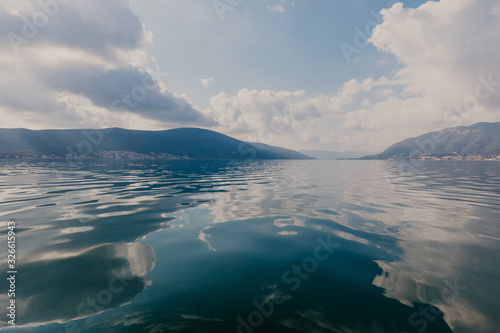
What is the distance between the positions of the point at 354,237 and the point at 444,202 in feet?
47.6

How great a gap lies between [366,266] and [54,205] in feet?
70.0

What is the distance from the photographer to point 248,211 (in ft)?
50.9

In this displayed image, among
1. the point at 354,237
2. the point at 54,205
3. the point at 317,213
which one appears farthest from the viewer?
the point at 54,205

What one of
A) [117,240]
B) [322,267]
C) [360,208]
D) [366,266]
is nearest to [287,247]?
[322,267]

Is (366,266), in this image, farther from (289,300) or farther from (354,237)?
(289,300)

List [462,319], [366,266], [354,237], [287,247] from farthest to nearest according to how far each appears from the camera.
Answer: [354,237]
[287,247]
[366,266]
[462,319]

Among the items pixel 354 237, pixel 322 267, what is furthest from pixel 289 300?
pixel 354 237

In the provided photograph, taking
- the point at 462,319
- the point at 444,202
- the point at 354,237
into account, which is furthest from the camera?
the point at 444,202

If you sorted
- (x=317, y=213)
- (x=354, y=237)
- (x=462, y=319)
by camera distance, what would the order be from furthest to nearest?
(x=317, y=213)
(x=354, y=237)
(x=462, y=319)

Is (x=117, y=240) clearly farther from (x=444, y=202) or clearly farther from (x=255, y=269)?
(x=444, y=202)

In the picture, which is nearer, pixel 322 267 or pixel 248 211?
pixel 322 267

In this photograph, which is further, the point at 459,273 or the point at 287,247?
the point at 287,247

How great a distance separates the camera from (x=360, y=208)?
53.9ft

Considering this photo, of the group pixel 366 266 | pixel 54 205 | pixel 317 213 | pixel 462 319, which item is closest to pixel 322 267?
pixel 366 266
